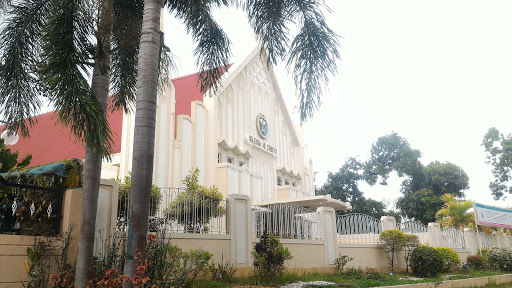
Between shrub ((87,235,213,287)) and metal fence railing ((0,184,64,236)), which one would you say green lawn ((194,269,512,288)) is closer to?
shrub ((87,235,213,287))

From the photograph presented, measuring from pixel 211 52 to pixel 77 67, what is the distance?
4.04 metres

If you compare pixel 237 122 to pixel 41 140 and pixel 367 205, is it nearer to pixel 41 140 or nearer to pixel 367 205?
pixel 41 140

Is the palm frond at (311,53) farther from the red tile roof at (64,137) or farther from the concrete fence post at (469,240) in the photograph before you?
the concrete fence post at (469,240)

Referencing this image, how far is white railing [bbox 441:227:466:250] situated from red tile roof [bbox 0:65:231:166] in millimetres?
13957

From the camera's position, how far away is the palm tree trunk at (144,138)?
22.0 ft

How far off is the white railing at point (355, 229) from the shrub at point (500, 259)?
8.21 meters

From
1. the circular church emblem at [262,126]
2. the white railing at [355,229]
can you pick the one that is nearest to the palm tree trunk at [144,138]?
the white railing at [355,229]

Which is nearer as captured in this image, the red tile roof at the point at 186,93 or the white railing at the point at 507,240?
the red tile roof at the point at 186,93

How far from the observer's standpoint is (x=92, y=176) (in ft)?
26.3

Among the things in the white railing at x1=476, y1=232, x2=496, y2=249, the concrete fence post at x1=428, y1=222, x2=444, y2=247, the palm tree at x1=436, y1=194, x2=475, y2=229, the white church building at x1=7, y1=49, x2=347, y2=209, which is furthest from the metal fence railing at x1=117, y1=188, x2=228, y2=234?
the palm tree at x1=436, y1=194, x2=475, y2=229

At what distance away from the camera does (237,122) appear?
22.2m

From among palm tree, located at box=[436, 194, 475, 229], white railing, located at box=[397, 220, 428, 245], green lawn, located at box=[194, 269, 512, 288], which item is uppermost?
palm tree, located at box=[436, 194, 475, 229]

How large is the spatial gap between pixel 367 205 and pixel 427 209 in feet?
16.5

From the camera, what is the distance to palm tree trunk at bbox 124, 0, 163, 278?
263 inches
